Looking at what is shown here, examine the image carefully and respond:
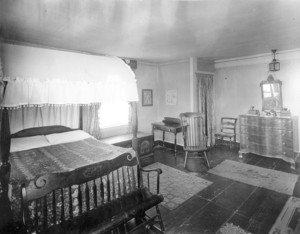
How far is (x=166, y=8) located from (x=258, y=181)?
137 inches

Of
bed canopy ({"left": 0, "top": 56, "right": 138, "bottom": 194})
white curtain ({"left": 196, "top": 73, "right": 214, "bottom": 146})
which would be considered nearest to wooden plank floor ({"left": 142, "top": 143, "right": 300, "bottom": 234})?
bed canopy ({"left": 0, "top": 56, "right": 138, "bottom": 194})

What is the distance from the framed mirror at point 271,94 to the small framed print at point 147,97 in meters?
3.25

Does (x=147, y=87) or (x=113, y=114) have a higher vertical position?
(x=147, y=87)

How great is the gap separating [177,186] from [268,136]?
278cm

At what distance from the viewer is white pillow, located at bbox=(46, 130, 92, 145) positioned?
152 inches

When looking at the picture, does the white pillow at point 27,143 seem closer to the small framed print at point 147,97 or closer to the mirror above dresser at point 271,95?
the small framed print at point 147,97

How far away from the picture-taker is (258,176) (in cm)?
390

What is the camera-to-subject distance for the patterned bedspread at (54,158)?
2.46 metres

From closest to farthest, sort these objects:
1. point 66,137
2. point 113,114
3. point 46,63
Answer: point 46,63 → point 66,137 → point 113,114

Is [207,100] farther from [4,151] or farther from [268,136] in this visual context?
[4,151]

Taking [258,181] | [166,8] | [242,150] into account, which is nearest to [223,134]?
[242,150]

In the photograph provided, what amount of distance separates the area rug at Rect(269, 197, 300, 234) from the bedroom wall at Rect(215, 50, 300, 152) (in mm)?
2456

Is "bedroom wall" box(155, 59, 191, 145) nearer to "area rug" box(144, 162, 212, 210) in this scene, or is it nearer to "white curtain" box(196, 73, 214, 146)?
"white curtain" box(196, 73, 214, 146)

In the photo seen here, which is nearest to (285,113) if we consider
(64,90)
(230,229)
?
(230,229)
